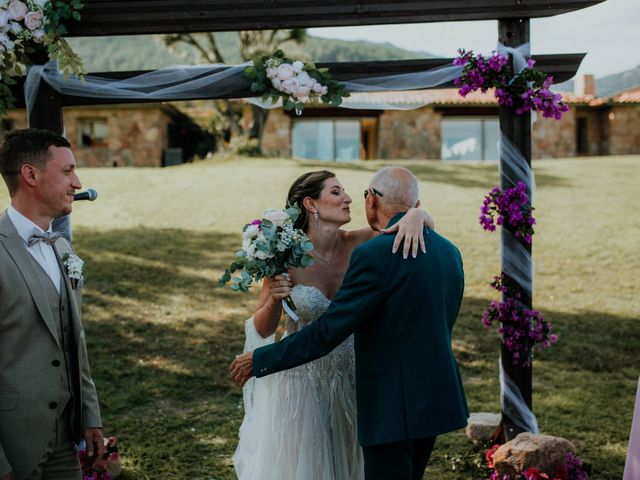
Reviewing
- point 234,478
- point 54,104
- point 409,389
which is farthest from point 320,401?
point 54,104

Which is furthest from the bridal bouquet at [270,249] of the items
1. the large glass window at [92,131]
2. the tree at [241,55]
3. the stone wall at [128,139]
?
the large glass window at [92,131]

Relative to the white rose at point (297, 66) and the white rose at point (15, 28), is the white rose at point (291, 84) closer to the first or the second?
the white rose at point (297, 66)

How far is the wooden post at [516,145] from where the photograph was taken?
5.24m

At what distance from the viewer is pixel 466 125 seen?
26.2 metres

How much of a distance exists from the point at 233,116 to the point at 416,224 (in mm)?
22010

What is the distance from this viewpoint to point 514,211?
208 inches

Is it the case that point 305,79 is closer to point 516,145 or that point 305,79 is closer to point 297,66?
point 297,66

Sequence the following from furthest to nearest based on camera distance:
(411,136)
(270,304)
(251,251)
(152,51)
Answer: (152,51), (411,136), (270,304), (251,251)

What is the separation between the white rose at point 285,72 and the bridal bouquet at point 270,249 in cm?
182

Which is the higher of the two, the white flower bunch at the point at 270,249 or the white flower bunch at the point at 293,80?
the white flower bunch at the point at 293,80

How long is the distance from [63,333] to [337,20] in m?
3.22

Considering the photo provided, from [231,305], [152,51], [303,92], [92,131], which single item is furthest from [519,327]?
[152,51]

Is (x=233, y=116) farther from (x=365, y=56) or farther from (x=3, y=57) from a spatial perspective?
(x=365, y=56)

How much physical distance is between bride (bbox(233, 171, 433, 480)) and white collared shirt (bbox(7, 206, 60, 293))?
44.8 inches
